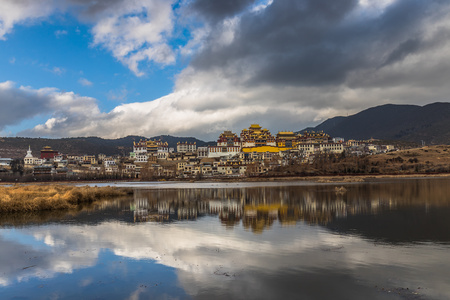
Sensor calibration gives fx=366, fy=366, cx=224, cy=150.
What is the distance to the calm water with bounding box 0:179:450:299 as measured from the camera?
37.5 feet

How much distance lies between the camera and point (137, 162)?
636 feet

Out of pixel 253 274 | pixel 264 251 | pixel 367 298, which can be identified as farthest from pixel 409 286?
pixel 264 251

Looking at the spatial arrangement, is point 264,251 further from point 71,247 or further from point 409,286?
point 71,247

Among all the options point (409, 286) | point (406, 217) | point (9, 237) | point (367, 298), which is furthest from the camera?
point (406, 217)

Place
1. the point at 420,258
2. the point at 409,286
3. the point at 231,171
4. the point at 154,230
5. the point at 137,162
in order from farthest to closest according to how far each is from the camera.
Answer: the point at 137,162
the point at 231,171
the point at 154,230
the point at 420,258
the point at 409,286

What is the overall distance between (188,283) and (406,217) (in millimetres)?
18642

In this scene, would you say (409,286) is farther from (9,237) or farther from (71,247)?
(9,237)

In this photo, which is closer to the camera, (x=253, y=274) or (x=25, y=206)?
(x=253, y=274)

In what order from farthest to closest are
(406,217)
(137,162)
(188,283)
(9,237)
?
(137,162), (406,217), (9,237), (188,283)

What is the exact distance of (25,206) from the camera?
33.2 meters

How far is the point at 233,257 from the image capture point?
613 inches

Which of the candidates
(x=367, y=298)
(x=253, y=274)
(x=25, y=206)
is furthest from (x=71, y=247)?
(x=25, y=206)

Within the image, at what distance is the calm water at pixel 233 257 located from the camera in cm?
1143

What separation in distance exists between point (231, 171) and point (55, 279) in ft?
465
